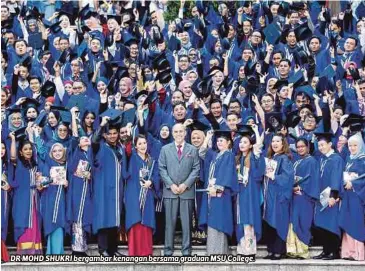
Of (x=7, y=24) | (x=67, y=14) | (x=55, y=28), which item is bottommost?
(x=55, y=28)

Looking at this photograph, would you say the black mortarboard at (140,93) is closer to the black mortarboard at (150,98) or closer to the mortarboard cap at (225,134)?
the black mortarboard at (150,98)

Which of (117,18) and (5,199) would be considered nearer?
(5,199)

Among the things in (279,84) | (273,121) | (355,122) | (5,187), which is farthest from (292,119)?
(5,187)

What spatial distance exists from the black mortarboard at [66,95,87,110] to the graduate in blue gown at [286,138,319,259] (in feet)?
10.4

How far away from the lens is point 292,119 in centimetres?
1667

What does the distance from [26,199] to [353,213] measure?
13.7 feet

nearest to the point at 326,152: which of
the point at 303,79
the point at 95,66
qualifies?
the point at 303,79

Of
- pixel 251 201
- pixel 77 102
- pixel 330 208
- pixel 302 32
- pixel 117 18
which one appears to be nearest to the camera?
pixel 251 201

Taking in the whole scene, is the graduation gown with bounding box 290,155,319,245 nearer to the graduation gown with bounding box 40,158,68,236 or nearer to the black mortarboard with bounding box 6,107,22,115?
the graduation gown with bounding box 40,158,68,236

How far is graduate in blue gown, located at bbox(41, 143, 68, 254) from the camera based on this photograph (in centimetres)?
1602

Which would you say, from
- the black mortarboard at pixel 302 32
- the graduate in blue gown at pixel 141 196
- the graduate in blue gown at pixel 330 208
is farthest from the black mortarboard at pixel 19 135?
the black mortarboard at pixel 302 32

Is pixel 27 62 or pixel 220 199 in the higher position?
pixel 27 62

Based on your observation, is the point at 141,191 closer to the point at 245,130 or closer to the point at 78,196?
the point at 78,196

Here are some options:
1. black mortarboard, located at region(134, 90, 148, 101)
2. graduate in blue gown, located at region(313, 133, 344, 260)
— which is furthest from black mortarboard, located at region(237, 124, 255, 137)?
black mortarboard, located at region(134, 90, 148, 101)
